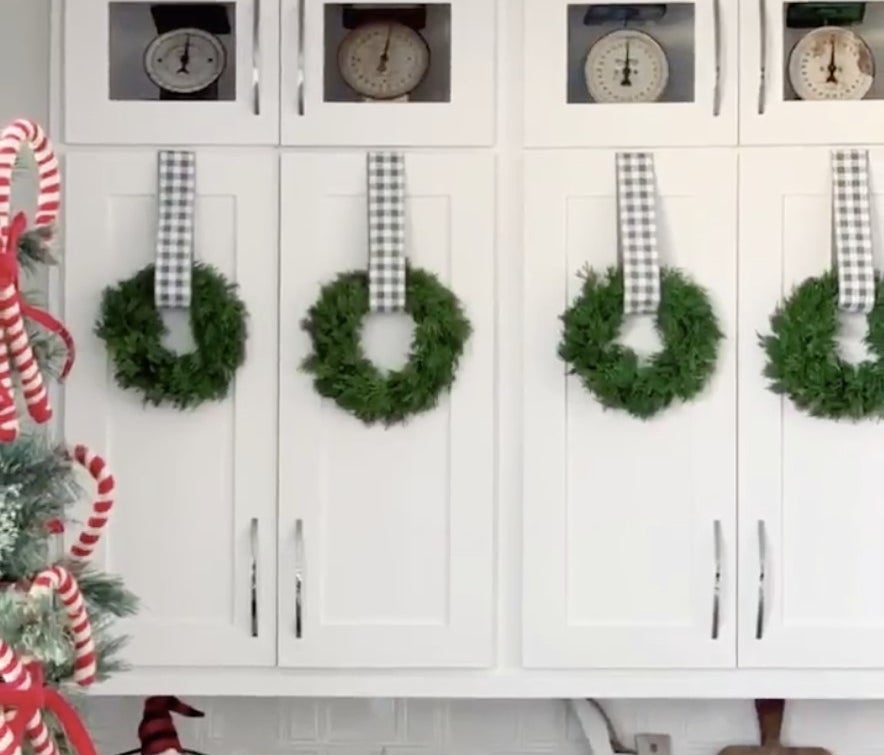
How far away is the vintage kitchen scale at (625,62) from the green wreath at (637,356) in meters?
0.31

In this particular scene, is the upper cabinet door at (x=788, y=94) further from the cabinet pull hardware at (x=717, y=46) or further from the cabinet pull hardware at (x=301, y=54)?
the cabinet pull hardware at (x=301, y=54)

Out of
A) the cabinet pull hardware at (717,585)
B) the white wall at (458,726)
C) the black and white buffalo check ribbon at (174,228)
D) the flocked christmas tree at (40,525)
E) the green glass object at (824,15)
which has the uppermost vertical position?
the green glass object at (824,15)

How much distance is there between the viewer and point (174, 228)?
6.46 ft

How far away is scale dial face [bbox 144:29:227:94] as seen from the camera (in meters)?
2.04

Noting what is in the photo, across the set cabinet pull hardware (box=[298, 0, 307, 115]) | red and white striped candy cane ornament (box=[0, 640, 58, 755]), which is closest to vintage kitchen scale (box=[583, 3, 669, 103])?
cabinet pull hardware (box=[298, 0, 307, 115])

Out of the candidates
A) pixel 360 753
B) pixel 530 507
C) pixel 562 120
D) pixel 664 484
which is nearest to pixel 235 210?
pixel 562 120

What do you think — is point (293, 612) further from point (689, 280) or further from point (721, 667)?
point (689, 280)

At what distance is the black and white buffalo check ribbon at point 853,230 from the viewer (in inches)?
76.6

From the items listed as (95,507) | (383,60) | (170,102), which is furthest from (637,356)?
(95,507)

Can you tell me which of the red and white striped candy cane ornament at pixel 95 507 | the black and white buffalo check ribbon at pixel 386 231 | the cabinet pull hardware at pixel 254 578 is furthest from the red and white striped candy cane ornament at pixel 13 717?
the black and white buffalo check ribbon at pixel 386 231

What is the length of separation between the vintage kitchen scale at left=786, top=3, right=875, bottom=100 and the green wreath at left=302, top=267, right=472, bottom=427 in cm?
70

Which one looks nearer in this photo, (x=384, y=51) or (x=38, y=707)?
(x=38, y=707)

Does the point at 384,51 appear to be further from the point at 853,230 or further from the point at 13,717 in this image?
the point at 13,717

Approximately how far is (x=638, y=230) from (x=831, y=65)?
44 cm
